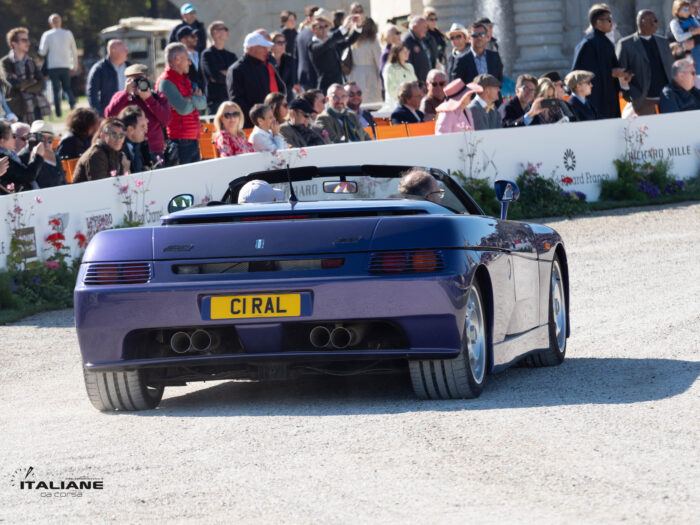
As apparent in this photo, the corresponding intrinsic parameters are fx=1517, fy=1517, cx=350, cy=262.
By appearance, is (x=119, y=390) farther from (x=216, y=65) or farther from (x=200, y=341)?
(x=216, y=65)

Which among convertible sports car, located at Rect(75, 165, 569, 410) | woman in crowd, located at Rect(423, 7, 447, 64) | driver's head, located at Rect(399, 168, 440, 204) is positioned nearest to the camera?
convertible sports car, located at Rect(75, 165, 569, 410)

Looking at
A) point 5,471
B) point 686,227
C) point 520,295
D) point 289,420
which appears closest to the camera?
point 5,471

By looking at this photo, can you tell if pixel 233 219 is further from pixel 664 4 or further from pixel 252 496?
pixel 664 4

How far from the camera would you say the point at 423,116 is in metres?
19.7

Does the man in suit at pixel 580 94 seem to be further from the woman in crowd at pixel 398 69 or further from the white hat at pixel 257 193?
the white hat at pixel 257 193

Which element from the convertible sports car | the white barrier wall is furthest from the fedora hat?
the convertible sports car

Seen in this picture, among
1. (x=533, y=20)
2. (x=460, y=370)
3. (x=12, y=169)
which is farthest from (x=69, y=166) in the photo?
(x=533, y=20)

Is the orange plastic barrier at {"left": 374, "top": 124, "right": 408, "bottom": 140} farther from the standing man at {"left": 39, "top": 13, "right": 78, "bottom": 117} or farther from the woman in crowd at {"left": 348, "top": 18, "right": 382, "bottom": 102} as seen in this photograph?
the standing man at {"left": 39, "top": 13, "right": 78, "bottom": 117}

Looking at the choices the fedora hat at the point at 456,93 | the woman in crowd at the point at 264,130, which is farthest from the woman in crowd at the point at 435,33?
the woman in crowd at the point at 264,130

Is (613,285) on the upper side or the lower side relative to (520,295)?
lower

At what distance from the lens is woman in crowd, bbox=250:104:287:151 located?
16609mm

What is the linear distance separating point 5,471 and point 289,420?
1.40 m

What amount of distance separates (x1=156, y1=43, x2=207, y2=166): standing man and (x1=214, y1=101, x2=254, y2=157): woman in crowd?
61 centimetres

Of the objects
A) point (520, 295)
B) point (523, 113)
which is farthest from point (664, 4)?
point (520, 295)
